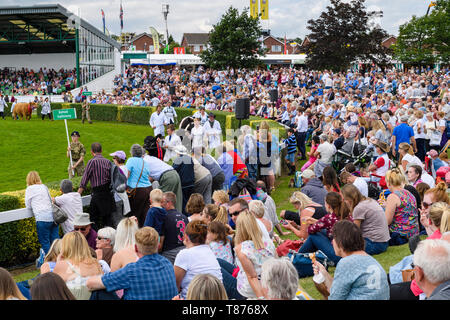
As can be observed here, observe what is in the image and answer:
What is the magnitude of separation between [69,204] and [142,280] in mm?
4157

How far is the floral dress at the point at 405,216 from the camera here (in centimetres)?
728

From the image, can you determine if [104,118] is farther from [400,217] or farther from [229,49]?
[400,217]

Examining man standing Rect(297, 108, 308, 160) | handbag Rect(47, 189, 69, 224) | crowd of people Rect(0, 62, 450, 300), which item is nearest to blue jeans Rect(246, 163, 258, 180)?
crowd of people Rect(0, 62, 450, 300)

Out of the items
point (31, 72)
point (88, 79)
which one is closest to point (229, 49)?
point (88, 79)

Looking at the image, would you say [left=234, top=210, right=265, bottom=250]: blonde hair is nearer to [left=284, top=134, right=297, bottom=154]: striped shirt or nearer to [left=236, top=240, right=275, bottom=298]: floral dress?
[left=236, top=240, right=275, bottom=298]: floral dress

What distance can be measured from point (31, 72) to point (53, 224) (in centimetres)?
4765

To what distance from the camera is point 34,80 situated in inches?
1981

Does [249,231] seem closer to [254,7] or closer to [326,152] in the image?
[326,152]

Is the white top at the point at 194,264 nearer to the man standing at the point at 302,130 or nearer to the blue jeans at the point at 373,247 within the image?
the blue jeans at the point at 373,247

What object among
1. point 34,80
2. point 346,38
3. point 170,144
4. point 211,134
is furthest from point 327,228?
point 34,80

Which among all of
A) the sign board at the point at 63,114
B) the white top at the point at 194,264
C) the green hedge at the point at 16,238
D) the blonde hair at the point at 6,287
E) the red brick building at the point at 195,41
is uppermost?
the red brick building at the point at 195,41

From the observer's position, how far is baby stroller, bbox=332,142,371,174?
1205 centimetres

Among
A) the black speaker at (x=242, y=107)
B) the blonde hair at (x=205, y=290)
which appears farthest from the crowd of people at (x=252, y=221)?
the black speaker at (x=242, y=107)

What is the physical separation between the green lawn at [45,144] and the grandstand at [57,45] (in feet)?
56.7
